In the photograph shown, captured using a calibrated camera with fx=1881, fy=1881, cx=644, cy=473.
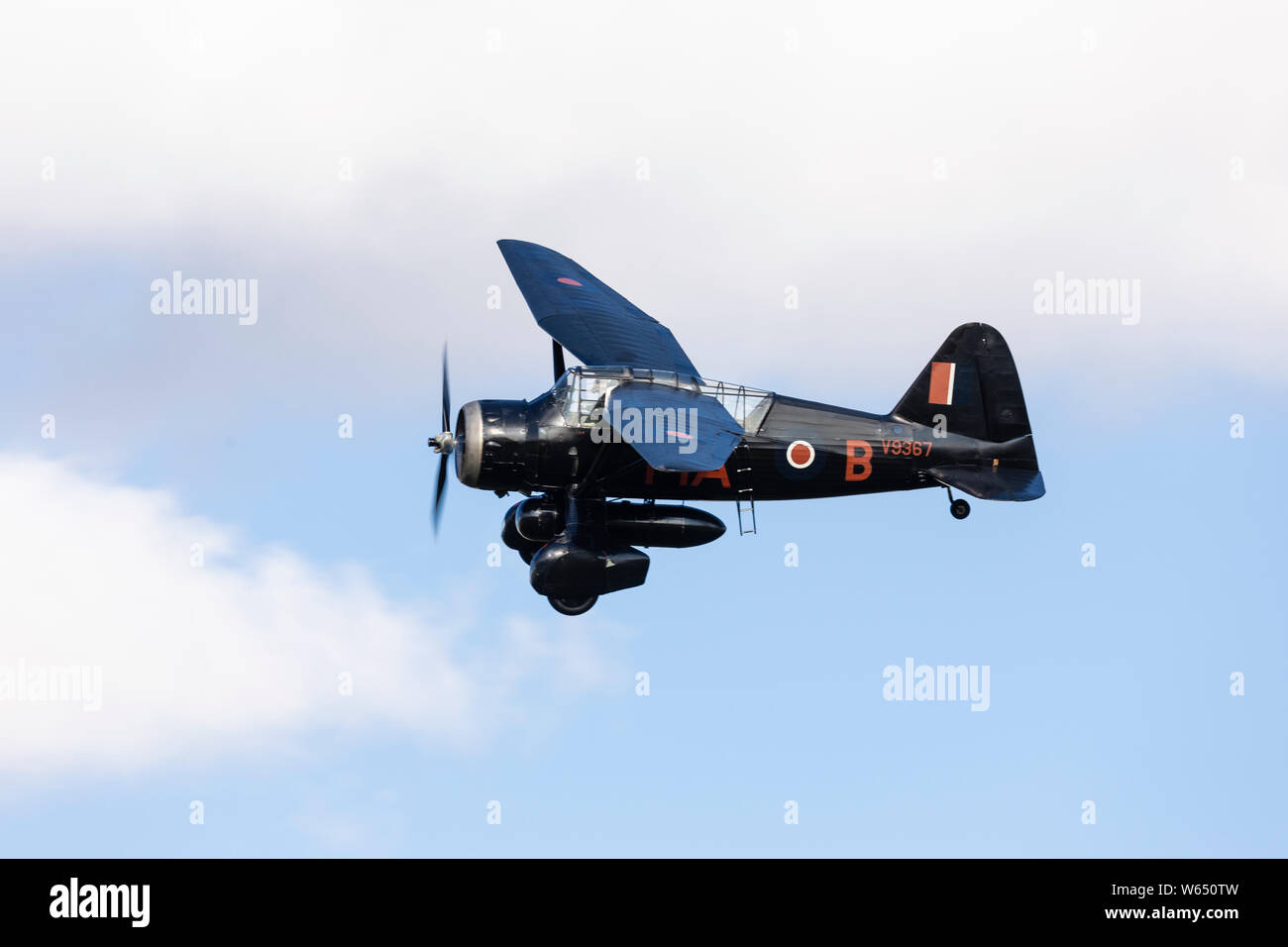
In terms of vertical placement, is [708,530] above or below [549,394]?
below

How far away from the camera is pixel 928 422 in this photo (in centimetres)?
3906

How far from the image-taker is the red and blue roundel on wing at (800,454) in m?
37.8

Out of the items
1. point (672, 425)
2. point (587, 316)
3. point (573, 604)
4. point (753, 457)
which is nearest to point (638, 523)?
point (573, 604)

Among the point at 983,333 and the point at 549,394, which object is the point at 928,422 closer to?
the point at 983,333

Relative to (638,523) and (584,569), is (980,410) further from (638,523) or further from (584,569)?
(584,569)

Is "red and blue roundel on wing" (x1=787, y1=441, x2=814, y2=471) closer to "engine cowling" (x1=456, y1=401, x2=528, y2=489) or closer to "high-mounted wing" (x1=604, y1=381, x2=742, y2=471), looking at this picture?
"high-mounted wing" (x1=604, y1=381, x2=742, y2=471)

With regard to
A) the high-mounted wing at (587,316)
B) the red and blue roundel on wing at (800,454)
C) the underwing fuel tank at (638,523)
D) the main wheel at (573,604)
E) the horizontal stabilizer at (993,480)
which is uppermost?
the high-mounted wing at (587,316)

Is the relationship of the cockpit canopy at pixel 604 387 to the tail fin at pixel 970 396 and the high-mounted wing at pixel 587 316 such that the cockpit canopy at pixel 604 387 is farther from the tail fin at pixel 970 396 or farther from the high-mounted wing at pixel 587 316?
the tail fin at pixel 970 396

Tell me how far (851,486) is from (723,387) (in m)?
3.55

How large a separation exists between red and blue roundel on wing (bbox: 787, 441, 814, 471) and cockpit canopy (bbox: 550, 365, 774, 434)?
1.12 metres

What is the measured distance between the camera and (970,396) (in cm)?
3931

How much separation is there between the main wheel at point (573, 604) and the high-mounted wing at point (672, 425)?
3.52 metres
